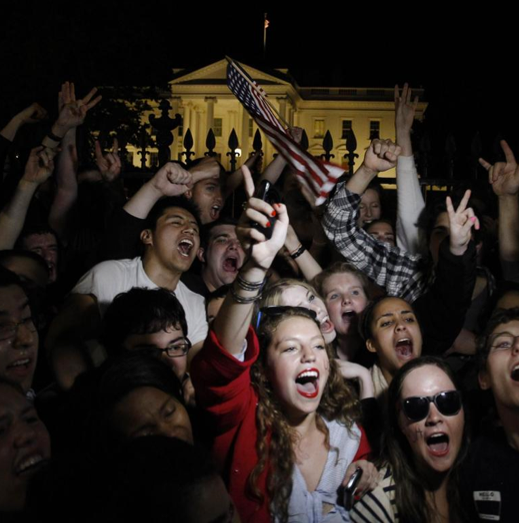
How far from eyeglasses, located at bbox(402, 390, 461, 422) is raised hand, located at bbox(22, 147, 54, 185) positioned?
308cm

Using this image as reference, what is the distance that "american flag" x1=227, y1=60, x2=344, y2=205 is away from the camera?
11.4ft

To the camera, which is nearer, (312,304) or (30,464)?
(30,464)

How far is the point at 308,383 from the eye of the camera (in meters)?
3.25

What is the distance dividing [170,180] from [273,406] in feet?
6.79

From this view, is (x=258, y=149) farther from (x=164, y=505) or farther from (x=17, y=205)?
(x=164, y=505)

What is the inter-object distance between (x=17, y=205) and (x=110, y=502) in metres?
3.18

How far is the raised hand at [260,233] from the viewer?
8.70 feet

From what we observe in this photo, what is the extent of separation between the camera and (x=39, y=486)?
2215mm

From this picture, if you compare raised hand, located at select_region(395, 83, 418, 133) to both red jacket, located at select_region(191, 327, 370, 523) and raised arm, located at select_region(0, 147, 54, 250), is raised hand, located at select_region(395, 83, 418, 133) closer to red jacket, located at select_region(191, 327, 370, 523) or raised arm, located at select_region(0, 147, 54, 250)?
raised arm, located at select_region(0, 147, 54, 250)

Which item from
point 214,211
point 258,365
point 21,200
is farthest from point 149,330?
point 214,211

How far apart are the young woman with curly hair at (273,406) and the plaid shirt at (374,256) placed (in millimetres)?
1411

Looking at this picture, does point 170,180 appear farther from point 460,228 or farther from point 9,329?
point 460,228

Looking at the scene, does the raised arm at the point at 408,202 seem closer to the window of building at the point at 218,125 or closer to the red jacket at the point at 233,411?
the red jacket at the point at 233,411

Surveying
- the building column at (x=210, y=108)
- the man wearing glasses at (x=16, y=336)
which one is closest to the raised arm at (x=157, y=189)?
the man wearing glasses at (x=16, y=336)
